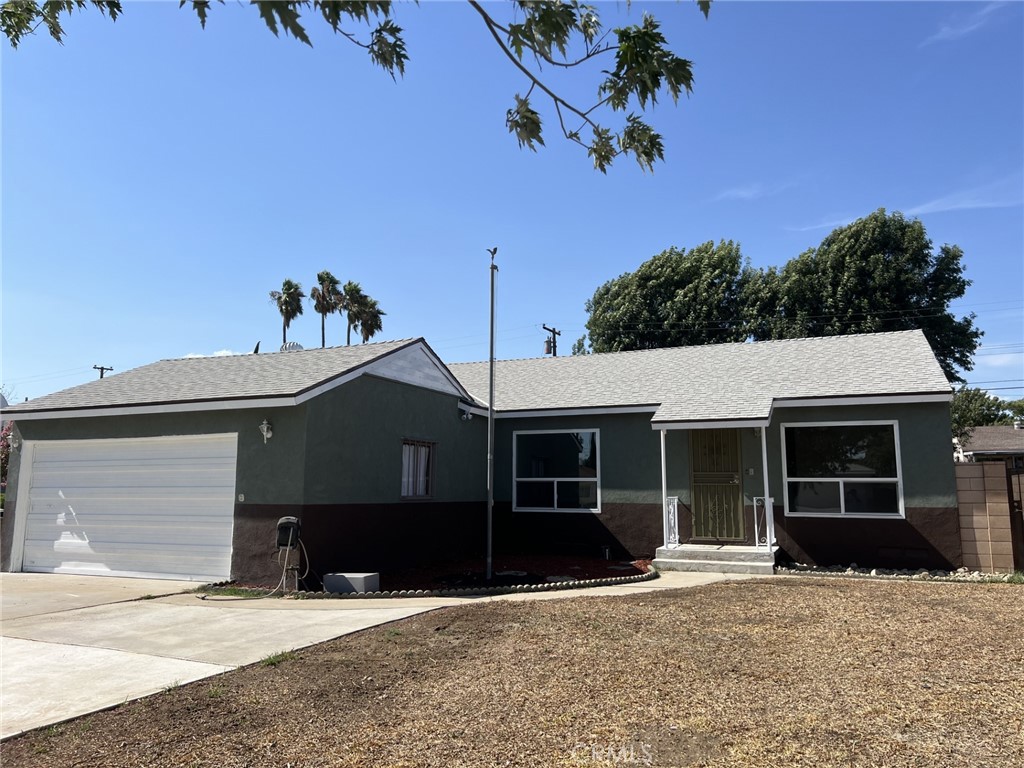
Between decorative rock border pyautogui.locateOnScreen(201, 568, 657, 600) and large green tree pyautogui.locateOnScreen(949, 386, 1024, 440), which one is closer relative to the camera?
decorative rock border pyautogui.locateOnScreen(201, 568, 657, 600)

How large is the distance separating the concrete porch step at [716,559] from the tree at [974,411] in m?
28.1

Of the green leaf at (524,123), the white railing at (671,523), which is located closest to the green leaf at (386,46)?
the green leaf at (524,123)

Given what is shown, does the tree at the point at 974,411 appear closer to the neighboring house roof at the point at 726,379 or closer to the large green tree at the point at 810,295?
the large green tree at the point at 810,295

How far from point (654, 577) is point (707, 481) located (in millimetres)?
2779

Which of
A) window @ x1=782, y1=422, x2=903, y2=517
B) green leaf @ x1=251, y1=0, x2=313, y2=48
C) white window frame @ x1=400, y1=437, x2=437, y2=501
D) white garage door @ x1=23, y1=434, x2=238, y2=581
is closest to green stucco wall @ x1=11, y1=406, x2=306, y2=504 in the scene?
white garage door @ x1=23, y1=434, x2=238, y2=581

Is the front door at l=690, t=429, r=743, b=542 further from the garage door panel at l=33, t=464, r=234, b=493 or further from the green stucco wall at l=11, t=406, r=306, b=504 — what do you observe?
the garage door panel at l=33, t=464, r=234, b=493

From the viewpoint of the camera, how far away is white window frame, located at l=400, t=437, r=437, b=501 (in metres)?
13.5

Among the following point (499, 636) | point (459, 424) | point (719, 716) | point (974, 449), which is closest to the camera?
point (719, 716)

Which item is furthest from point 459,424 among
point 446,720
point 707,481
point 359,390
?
point 446,720

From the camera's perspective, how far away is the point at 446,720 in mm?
4793

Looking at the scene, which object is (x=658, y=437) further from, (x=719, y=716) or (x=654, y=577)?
(x=719, y=716)

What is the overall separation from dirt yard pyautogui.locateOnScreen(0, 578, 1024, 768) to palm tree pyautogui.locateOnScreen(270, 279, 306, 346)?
113ft

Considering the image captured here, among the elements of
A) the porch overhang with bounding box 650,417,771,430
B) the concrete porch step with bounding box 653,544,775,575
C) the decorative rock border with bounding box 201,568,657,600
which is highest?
the porch overhang with bounding box 650,417,771,430

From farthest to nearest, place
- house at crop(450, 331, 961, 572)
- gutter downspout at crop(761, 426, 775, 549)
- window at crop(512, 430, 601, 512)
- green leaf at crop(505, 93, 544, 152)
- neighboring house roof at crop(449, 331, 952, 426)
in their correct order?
1. window at crop(512, 430, 601, 512)
2. neighboring house roof at crop(449, 331, 952, 426)
3. gutter downspout at crop(761, 426, 775, 549)
4. house at crop(450, 331, 961, 572)
5. green leaf at crop(505, 93, 544, 152)
